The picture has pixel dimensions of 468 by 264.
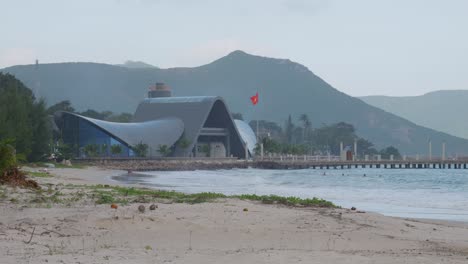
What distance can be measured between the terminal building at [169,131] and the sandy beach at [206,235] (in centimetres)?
9408

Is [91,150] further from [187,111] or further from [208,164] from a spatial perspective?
[187,111]

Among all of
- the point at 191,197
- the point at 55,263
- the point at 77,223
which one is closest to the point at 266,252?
the point at 55,263

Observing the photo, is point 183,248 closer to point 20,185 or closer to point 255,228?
point 255,228

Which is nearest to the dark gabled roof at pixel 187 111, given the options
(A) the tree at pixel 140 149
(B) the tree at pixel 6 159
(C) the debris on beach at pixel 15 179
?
(A) the tree at pixel 140 149

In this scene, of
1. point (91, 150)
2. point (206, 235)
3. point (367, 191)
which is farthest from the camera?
point (91, 150)

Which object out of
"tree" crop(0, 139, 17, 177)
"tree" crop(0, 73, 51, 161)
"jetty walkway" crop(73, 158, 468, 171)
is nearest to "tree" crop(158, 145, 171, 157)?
"jetty walkway" crop(73, 158, 468, 171)

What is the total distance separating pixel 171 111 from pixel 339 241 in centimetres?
12297

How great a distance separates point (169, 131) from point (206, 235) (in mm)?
114772

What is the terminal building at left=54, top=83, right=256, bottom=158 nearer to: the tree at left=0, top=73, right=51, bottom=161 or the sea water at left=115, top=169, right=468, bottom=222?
the tree at left=0, top=73, right=51, bottom=161

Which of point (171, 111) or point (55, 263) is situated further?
point (171, 111)

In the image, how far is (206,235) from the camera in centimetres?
1446

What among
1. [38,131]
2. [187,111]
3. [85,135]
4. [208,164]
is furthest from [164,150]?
[38,131]

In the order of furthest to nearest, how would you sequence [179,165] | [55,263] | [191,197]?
[179,165]
[191,197]
[55,263]

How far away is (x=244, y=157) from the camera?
13612 cm
